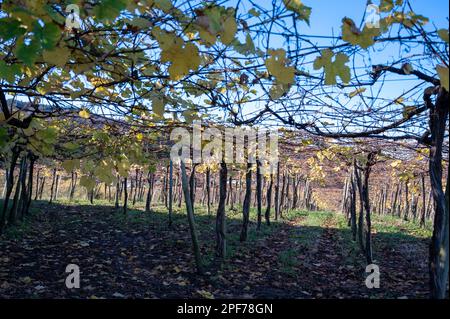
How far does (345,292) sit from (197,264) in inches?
102

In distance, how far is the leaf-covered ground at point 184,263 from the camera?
560cm

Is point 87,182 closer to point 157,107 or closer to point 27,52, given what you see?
point 157,107

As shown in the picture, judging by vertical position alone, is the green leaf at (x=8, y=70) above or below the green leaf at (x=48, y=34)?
above

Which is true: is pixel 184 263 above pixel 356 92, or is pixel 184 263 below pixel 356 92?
below

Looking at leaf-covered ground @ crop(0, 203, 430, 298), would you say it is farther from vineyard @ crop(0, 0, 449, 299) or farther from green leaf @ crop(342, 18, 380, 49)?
green leaf @ crop(342, 18, 380, 49)

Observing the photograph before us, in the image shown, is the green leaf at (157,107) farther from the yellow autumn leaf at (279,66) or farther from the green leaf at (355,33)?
→ the green leaf at (355,33)

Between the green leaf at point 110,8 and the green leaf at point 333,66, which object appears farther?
the green leaf at point 333,66

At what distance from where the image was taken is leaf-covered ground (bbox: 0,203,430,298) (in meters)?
5.60

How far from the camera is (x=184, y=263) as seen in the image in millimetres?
7129

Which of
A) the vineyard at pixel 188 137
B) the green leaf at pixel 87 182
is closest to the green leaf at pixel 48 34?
the vineyard at pixel 188 137

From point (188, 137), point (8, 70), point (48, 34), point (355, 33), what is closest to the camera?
point (48, 34)

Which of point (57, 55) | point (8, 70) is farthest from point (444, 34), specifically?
point (8, 70)

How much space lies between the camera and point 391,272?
7.56m

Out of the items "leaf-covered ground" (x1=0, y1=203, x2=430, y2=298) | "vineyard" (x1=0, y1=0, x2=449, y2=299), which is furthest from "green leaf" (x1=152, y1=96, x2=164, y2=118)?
"leaf-covered ground" (x1=0, y1=203, x2=430, y2=298)
